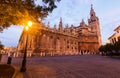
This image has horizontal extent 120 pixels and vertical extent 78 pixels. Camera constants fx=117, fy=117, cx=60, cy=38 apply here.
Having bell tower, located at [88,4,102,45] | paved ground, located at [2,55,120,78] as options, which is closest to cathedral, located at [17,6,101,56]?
bell tower, located at [88,4,102,45]

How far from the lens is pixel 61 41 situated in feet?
236

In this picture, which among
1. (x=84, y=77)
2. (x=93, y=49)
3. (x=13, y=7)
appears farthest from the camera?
(x=93, y=49)

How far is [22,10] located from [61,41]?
62931 mm

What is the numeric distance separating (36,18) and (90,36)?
286 ft

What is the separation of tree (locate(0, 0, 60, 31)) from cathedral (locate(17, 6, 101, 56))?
1539 inches

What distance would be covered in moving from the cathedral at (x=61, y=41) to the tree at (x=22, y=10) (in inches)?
1539

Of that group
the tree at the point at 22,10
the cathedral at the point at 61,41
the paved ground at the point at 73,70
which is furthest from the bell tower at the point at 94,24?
the tree at the point at 22,10

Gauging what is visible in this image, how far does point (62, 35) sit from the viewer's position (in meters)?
73.4

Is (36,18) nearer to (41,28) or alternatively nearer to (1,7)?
(1,7)

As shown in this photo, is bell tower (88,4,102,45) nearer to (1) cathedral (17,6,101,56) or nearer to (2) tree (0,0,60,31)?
(1) cathedral (17,6,101,56)

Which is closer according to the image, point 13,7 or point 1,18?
point 13,7

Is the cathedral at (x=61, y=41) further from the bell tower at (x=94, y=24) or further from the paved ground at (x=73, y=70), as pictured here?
the paved ground at (x=73, y=70)

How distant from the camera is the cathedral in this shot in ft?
186

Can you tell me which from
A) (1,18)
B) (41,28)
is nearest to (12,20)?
(1,18)
